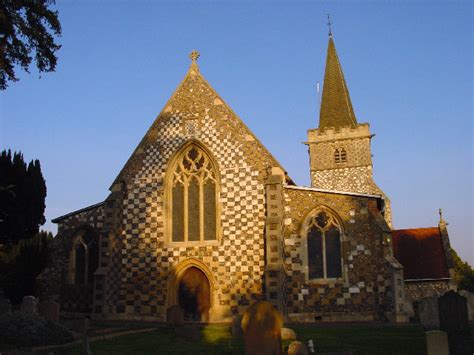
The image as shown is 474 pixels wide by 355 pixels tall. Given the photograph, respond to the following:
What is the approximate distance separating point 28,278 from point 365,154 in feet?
93.9

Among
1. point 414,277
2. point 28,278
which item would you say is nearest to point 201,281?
point 28,278

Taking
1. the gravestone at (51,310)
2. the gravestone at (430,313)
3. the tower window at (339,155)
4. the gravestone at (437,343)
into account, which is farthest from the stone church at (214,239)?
A: the tower window at (339,155)

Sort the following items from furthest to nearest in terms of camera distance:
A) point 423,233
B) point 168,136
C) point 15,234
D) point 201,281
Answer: point 423,233 → point 15,234 → point 168,136 → point 201,281

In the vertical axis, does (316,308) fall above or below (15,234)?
below

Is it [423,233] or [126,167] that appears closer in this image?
[126,167]

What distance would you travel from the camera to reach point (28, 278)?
23.4 m

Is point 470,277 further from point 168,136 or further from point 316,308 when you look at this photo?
point 168,136

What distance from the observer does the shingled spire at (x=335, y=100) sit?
44.9 meters

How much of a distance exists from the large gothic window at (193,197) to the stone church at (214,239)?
0.04 metres

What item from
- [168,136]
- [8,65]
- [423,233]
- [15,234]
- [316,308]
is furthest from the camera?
[423,233]

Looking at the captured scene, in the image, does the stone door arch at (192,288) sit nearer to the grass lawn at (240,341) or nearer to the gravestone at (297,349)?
the grass lawn at (240,341)

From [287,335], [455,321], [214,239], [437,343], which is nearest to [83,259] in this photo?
[214,239]

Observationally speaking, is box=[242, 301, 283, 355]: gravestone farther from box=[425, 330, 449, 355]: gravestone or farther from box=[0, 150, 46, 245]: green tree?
box=[0, 150, 46, 245]: green tree

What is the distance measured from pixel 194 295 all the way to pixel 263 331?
1082cm
